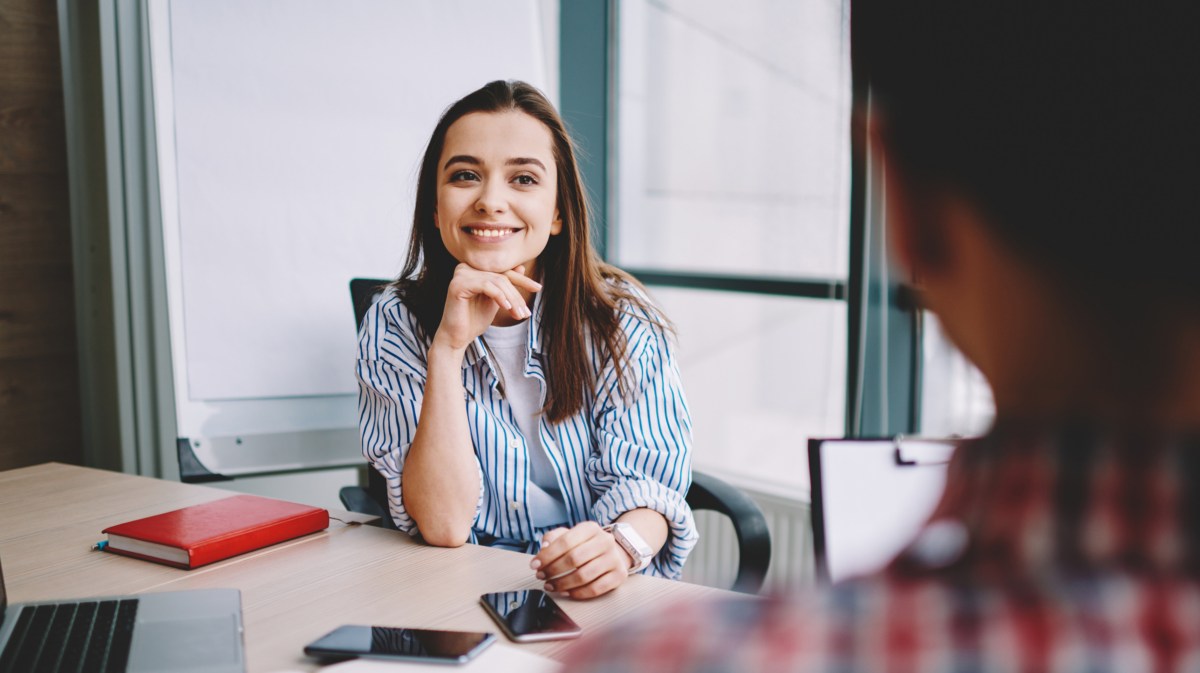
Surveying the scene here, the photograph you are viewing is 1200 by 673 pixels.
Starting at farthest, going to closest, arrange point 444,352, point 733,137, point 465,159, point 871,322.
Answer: point 733,137 < point 871,322 < point 465,159 < point 444,352

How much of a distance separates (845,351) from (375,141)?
1289 millimetres

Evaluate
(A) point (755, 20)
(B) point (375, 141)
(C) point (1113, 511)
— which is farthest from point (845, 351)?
(C) point (1113, 511)

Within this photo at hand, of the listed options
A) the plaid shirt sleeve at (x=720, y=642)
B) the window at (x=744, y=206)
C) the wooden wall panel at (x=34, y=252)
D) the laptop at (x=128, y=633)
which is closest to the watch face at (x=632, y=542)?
the laptop at (x=128, y=633)

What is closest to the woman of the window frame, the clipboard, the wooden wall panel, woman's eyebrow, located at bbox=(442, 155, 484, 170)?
woman's eyebrow, located at bbox=(442, 155, 484, 170)

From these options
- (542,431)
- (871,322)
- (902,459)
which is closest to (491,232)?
(542,431)

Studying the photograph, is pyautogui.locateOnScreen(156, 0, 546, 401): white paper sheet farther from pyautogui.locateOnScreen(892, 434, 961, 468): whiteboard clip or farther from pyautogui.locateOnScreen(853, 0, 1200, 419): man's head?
pyautogui.locateOnScreen(853, 0, 1200, 419): man's head

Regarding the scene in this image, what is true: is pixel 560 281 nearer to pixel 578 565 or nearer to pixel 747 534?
pixel 747 534

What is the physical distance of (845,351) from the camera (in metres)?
2.42

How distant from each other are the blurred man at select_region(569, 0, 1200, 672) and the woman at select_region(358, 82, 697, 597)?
3.56 feet

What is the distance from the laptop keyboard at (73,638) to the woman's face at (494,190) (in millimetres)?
750

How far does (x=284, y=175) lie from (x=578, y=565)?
1.28 metres

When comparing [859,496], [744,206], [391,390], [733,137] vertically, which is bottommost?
[859,496]

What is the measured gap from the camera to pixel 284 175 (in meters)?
1.97

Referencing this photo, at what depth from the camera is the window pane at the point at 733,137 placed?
95.0 inches
